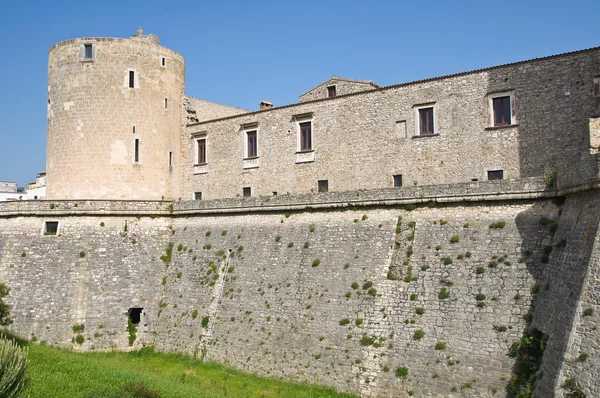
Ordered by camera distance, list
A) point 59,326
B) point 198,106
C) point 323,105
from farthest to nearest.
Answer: point 198,106 → point 323,105 → point 59,326

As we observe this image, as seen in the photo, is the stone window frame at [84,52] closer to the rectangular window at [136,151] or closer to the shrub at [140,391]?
the rectangular window at [136,151]

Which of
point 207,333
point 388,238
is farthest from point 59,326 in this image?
point 388,238

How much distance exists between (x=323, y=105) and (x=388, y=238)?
10238 millimetres

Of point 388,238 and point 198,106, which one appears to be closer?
point 388,238

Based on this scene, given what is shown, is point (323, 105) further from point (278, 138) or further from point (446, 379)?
point (446, 379)

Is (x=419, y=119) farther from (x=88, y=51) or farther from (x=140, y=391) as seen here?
(x=88, y=51)

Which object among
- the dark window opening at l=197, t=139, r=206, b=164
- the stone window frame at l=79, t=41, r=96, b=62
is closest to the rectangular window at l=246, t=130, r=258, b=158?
the dark window opening at l=197, t=139, r=206, b=164

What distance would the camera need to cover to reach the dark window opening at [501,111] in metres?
23.1

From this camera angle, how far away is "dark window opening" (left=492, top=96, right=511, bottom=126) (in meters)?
23.1

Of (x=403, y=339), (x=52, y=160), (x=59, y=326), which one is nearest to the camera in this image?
(x=403, y=339)

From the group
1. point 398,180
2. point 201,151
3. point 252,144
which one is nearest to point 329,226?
point 398,180

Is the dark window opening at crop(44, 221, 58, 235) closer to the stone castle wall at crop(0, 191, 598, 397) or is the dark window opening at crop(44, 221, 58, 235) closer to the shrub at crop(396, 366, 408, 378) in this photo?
the stone castle wall at crop(0, 191, 598, 397)

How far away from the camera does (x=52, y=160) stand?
30.2 meters

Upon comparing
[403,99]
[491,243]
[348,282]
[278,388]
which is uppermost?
[403,99]
